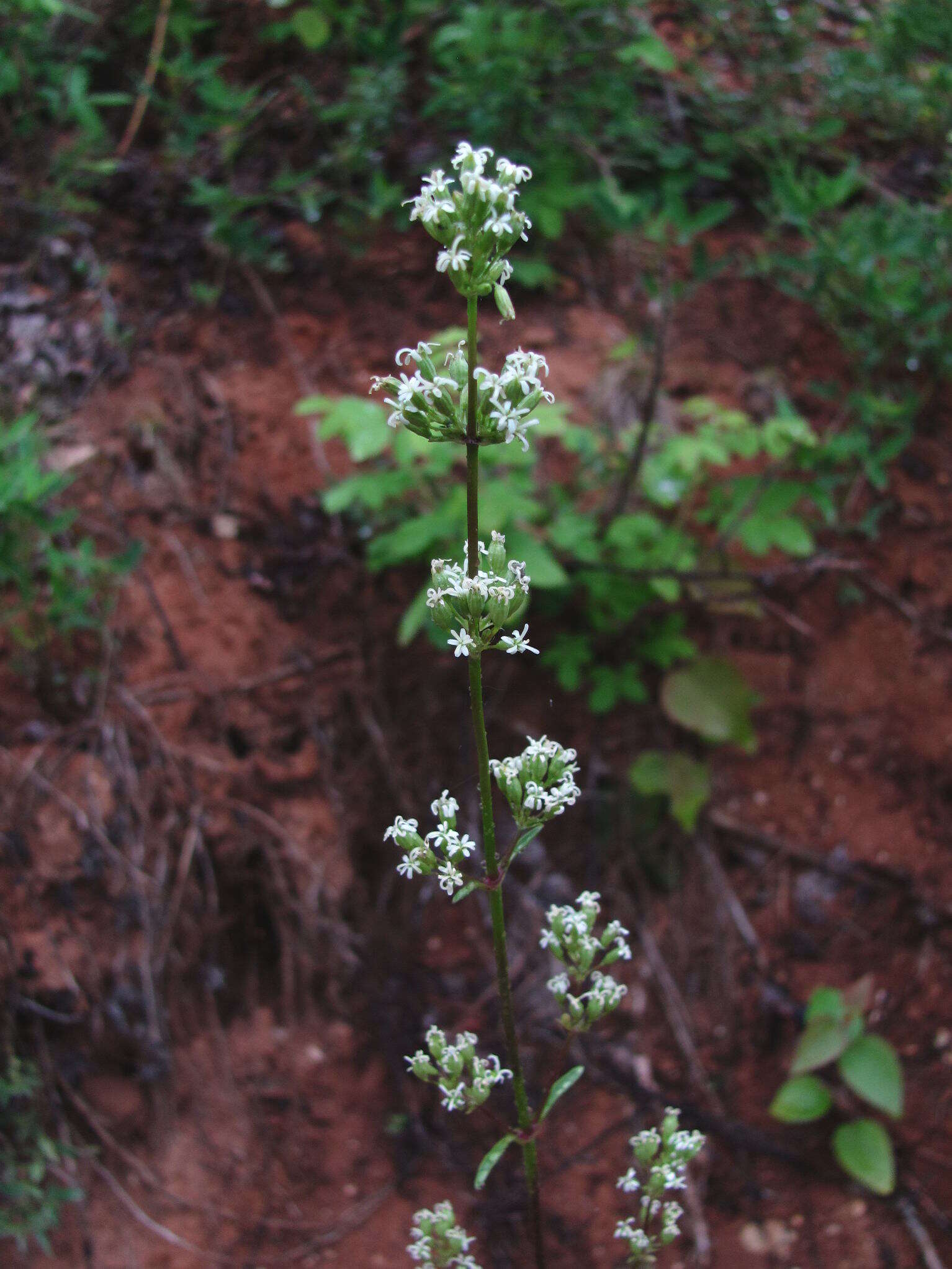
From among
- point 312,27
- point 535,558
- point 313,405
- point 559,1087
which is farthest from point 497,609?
point 312,27

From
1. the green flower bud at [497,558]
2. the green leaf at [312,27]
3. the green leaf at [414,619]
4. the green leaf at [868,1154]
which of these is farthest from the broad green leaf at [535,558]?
the green leaf at [312,27]

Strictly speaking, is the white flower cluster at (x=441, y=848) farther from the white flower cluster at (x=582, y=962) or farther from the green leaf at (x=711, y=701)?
the green leaf at (x=711, y=701)

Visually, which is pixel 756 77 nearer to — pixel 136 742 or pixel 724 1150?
pixel 136 742

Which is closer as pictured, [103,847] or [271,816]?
[103,847]

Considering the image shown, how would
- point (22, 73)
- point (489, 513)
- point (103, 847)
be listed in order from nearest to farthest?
point (489, 513)
point (103, 847)
point (22, 73)

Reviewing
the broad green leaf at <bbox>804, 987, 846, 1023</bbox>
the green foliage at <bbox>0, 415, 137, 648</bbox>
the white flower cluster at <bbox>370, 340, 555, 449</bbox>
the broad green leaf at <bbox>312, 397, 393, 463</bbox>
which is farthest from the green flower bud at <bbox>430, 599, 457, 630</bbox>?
the broad green leaf at <bbox>804, 987, 846, 1023</bbox>

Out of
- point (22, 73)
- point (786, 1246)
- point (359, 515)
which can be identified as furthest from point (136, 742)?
point (22, 73)

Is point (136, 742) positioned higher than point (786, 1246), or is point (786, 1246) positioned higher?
point (136, 742)
